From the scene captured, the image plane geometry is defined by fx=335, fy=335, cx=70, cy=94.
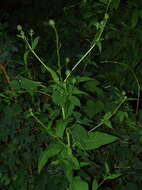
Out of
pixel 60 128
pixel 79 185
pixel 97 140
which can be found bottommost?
pixel 79 185

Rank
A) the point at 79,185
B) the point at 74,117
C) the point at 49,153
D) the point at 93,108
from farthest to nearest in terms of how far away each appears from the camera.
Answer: the point at 93,108 → the point at 74,117 → the point at 79,185 → the point at 49,153

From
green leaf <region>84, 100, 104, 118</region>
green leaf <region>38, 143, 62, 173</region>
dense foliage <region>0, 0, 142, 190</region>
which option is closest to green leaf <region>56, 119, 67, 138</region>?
dense foliage <region>0, 0, 142, 190</region>

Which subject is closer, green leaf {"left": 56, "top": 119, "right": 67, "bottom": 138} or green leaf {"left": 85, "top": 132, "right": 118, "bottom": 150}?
green leaf {"left": 56, "top": 119, "right": 67, "bottom": 138}

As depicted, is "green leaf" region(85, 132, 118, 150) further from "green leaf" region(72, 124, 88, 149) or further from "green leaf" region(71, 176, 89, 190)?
"green leaf" region(71, 176, 89, 190)

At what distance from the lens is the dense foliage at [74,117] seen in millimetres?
1993

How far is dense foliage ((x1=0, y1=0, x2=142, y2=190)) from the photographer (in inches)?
78.5

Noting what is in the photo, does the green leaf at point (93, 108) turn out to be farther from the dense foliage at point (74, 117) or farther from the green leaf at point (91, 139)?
the green leaf at point (91, 139)

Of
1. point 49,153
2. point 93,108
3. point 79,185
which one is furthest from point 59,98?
point 93,108

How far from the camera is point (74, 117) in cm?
221

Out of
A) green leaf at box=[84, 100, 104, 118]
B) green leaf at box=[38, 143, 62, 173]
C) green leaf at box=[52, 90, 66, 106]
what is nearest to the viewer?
green leaf at box=[52, 90, 66, 106]

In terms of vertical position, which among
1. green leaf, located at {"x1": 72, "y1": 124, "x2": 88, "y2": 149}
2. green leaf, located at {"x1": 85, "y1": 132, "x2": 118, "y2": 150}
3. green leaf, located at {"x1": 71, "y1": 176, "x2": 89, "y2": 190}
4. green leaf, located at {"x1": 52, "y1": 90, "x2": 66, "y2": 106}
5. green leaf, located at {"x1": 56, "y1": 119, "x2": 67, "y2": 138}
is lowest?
green leaf, located at {"x1": 71, "y1": 176, "x2": 89, "y2": 190}

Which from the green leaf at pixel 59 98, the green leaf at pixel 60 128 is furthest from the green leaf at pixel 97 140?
the green leaf at pixel 59 98

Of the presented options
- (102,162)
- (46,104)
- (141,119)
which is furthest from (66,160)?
(141,119)

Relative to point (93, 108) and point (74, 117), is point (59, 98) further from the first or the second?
point (93, 108)
